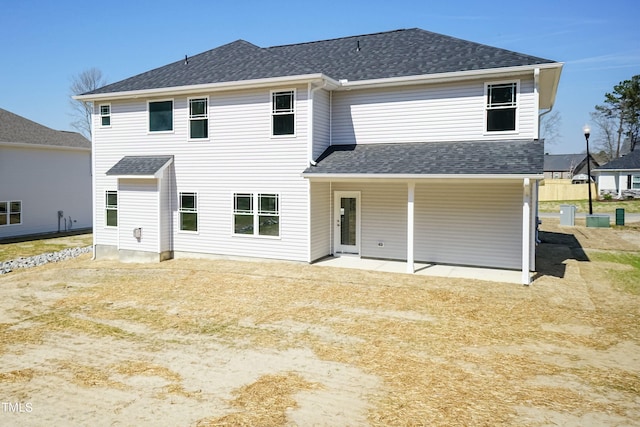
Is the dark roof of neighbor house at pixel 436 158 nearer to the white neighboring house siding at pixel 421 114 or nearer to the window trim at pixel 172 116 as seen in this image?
the white neighboring house siding at pixel 421 114

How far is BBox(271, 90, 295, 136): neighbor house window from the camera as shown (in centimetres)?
1429

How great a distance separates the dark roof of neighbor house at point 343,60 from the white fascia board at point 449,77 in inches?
9.9

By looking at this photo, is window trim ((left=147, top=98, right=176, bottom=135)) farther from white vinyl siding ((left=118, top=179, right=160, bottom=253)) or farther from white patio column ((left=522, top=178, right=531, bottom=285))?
white patio column ((left=522, top=178, right=531, bottom=285))

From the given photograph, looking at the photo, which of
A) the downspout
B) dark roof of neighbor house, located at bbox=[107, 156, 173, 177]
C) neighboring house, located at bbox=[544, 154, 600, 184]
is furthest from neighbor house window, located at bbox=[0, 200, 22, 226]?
neighboring house, located at bbox=[544, 154, 600, 184]

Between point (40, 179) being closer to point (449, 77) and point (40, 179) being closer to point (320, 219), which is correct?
point (320, 219)

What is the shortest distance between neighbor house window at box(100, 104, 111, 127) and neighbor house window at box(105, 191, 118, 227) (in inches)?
102

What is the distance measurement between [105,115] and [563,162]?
2923 inches

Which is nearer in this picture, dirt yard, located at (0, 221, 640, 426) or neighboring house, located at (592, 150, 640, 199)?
dirt yard, located at (0, 221, 640, 426)

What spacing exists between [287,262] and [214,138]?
481 centimetres

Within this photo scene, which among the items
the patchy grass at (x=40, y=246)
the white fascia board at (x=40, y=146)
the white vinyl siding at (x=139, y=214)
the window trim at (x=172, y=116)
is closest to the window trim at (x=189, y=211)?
the white vinyl siding at (x=139, y=214)

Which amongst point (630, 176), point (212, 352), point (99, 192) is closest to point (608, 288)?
point (212, 352)

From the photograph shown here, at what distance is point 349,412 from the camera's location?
5.48 m

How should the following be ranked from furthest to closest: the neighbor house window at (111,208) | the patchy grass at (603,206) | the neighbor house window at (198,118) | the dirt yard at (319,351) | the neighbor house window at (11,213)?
the patchy grass at (603,206) → the neighbor house window at (11,213) → the neighbor house window at (111,208) → the neighbor house window at (198,118) → the dirt yard at (319,351)

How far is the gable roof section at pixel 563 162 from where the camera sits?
7266cm
